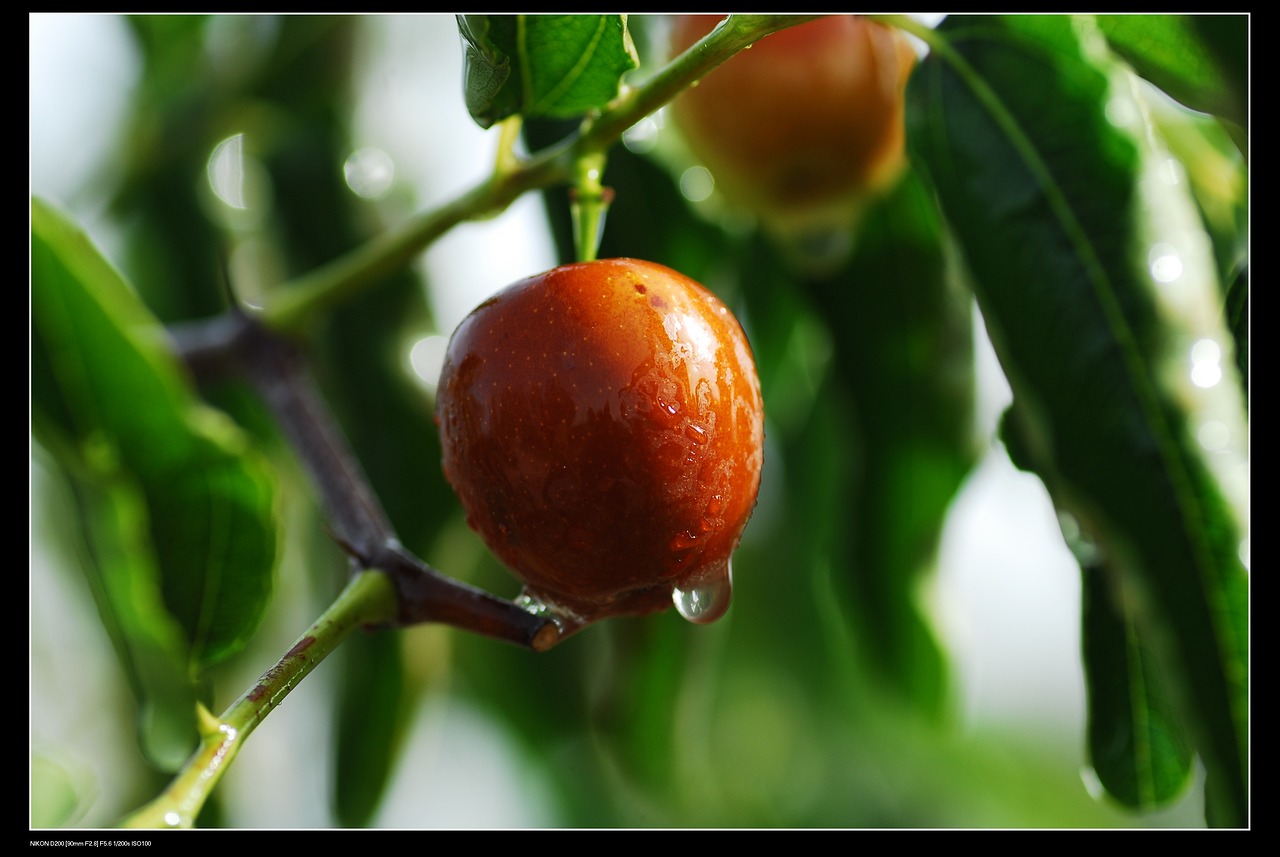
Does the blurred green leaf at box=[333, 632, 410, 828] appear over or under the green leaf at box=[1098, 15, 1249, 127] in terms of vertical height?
under

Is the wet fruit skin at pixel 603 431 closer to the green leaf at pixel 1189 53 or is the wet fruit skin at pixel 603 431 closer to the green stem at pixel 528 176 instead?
the green stem at pixel 528 176

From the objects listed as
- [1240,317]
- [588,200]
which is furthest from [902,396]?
[588,200]

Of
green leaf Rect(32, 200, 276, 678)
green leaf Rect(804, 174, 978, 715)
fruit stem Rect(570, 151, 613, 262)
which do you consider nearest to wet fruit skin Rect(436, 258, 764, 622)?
fruit stem Rect(570, 151, 613, 262)

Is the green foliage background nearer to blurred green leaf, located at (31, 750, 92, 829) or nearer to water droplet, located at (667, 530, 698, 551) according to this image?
blurred green leaf, located at (31, 750, 92, 829)

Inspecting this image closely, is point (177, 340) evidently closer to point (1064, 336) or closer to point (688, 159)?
point (688, 159)

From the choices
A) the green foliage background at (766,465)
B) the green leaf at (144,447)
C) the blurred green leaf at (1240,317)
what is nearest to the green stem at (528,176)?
the green foliage background at (766,465)

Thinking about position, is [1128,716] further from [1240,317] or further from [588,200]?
[588,200]

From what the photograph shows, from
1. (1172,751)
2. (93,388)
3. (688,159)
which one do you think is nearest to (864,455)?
(688,159)
